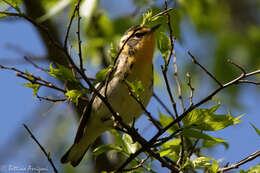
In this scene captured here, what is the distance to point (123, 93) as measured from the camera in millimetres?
3283

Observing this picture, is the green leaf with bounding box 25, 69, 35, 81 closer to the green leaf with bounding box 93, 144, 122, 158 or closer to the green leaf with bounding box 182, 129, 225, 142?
the green leaf with bounding box 93, 144, 122, 158

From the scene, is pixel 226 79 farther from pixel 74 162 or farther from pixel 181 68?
pixel 74 162

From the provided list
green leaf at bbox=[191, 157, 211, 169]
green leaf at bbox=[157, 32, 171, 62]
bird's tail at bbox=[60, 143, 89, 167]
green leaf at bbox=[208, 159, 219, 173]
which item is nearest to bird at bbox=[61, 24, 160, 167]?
bird's tail at bbox=[60, 143, 89, 167]

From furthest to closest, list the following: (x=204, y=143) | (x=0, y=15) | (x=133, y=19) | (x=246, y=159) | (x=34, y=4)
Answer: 1. (x=34, y=4)
2. (x=133, y=19)
3. (x=204, y=143)
4. (x=246, y=159)
5. (x=0, y=15)

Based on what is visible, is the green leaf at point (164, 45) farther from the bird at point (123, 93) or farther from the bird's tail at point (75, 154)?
the bird's tail at point (75, 154)

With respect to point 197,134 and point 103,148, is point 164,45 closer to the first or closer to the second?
point 197,134

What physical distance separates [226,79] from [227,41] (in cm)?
62

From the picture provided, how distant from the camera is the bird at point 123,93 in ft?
10.8

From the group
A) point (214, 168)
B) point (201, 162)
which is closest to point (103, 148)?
point (201, 162)

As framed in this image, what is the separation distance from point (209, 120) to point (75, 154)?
1.88m

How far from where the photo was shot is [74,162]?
387 cm

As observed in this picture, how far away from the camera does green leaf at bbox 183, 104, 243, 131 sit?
7.78ft

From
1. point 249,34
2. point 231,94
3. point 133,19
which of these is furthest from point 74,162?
point 249,34

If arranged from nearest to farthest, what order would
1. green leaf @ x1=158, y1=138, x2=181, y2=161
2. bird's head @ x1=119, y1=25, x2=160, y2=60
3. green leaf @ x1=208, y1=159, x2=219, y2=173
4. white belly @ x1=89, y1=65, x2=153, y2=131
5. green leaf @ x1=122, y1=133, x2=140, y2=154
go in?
green leaf @ x1=208, y1=159, x2=219, y2=173, green leaf @ x1=158, y1=138, x2=181, y2=161, green leaf @ x1=122, y1=133, x2=140, y2=154, white belly @ x1=89, y1=65, x2=153, y2=131, bird's head @ x1=119, y1=25, x2=160, y2=60
